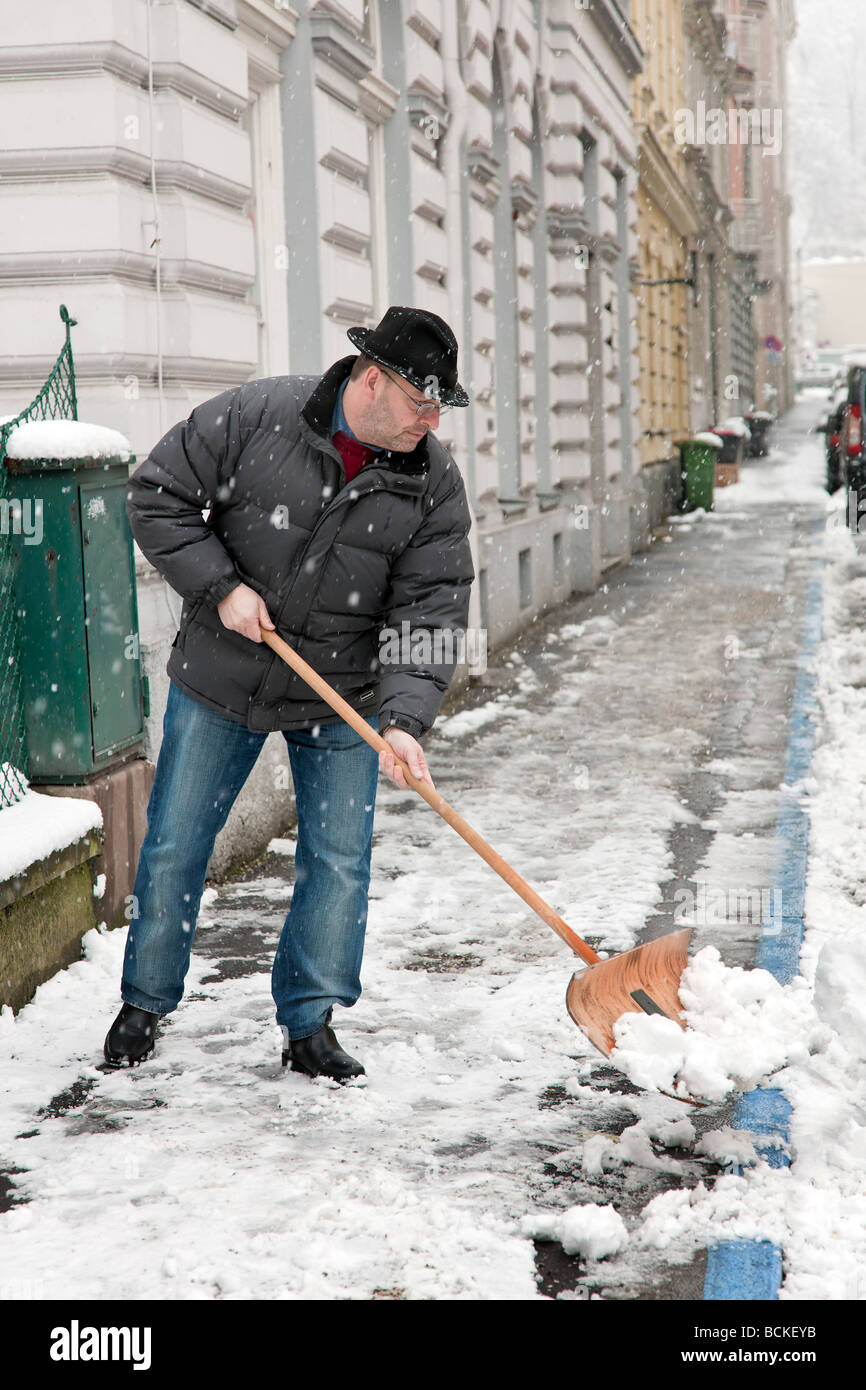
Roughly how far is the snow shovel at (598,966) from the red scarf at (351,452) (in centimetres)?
43

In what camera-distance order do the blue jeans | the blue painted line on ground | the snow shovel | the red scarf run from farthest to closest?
the blue jeans < the red scarf < the snow shovel < the blue painted line on ground

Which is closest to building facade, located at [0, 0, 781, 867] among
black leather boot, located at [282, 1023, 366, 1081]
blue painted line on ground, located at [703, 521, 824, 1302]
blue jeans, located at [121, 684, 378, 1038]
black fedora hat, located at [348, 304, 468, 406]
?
blue jeans, located at [121, 684, 378, 1038]

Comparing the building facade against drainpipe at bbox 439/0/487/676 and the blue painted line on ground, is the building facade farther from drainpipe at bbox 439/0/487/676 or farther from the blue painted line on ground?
the blue painted line on ground

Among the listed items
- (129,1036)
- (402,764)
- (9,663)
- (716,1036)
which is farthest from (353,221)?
(716,1036)

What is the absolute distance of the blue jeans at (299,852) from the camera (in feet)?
12.1

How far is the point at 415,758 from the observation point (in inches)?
137

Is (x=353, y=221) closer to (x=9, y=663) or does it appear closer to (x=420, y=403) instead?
(x=9, y=663)

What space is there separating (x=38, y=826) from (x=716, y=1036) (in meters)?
2.00

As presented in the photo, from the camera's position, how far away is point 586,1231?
2896mm

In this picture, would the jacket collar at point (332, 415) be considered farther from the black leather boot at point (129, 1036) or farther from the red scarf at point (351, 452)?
the black leather boot at point (129, 1036)

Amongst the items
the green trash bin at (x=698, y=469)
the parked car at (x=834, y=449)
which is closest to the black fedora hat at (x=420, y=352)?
the green trash bin at (x=698, y=469)

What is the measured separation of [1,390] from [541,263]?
31.2 feet

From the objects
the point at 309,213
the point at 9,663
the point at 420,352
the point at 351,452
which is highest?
the point at 309,213

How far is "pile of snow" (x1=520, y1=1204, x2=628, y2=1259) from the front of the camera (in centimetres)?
290
